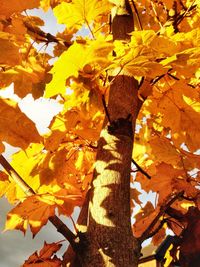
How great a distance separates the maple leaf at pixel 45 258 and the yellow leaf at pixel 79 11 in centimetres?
131

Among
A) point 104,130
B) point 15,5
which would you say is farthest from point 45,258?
point 15,5

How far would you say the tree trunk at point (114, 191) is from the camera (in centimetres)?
152

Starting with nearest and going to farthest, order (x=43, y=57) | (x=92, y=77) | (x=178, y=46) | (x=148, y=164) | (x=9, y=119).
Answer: (x=178, y=46), (x=9, y=119), (x=92, y=77), (x=43, y=57), (x=148, y=164)

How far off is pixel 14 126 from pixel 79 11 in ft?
2.49

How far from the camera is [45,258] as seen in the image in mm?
1948

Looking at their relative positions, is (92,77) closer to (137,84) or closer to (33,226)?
(137,84)

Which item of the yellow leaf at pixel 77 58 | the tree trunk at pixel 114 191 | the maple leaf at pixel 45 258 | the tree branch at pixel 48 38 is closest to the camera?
the yellow leaf at pixel 77 58

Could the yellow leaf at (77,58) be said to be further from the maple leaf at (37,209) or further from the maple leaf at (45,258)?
the maple leaf at (45,258)

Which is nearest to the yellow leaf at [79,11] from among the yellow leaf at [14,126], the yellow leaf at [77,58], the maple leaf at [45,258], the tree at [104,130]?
the tree at [104,130]

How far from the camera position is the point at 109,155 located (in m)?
1.80

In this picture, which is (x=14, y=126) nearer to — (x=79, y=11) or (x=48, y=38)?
(x=79, y=11)

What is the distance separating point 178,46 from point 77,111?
0.99 m

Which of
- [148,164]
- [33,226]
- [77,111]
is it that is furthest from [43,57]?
[33,226]

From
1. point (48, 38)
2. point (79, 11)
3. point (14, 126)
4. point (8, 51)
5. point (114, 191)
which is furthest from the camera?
point (48, 38)
